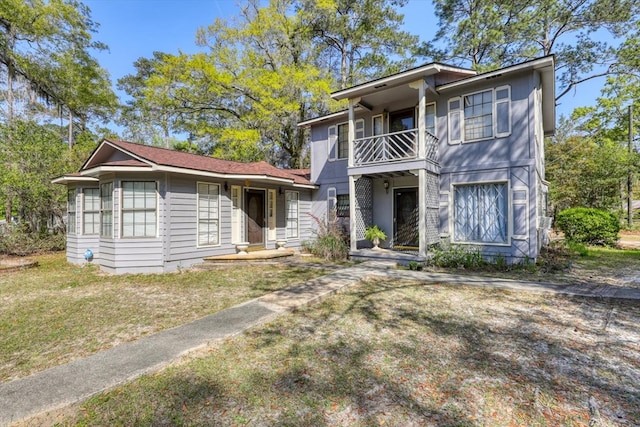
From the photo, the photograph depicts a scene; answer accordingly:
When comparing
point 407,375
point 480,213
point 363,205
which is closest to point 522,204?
point 480,213

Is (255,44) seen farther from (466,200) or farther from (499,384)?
(499,384)

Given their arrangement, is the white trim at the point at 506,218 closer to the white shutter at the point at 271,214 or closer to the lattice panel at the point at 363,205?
the lattice panel at the point at 363,205

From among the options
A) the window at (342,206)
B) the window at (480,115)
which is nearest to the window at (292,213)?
the window at (342,206)

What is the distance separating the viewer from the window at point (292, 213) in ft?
39.6

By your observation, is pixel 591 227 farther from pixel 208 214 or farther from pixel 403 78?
pixel 208 214

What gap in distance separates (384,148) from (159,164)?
6.82m

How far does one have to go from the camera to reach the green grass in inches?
152

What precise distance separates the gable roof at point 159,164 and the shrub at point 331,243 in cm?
218

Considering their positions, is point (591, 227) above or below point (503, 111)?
below

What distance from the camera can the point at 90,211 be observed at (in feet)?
34.1

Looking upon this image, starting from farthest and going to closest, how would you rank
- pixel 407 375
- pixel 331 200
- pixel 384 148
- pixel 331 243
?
pixel 331 200 < pixel 331 243 < pixel 384 148 < pixel 407 375

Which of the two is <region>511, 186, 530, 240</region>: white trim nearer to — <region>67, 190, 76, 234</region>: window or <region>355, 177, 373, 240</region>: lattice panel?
<region>355, 177, 373, 240</region>: lattice panel

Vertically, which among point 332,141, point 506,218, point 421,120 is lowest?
point 506,218

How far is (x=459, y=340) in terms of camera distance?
3902 mm
